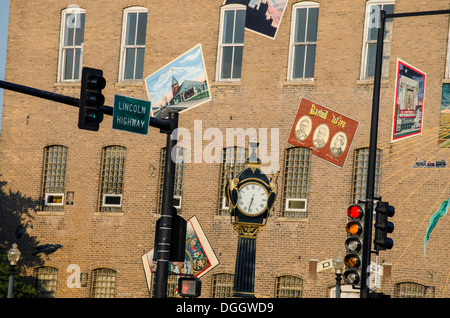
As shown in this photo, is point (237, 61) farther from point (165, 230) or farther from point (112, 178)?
point (165, 230)

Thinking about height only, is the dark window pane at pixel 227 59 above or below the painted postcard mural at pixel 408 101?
above

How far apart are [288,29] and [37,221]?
39.8ft

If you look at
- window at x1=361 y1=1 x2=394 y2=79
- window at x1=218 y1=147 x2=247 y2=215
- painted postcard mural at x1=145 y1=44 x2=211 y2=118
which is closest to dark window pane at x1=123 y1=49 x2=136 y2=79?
painted postcard mural at x1=145 y1=44 x2=211 y2=118

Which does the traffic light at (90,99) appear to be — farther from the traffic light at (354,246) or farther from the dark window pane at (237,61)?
the dark window pane at (237,61)

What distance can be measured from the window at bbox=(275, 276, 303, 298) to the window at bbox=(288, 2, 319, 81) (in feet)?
23.1

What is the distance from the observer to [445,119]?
26672 millimetres

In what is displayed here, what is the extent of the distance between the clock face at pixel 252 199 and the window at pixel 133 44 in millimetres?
12052

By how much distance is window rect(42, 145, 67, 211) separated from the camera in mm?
31906

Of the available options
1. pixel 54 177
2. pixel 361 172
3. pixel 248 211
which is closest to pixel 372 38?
pixel 361 172

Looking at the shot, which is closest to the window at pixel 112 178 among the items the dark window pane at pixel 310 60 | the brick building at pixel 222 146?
the brick building at pixel 222 146

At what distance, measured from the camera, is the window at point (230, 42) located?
30016 millimetres

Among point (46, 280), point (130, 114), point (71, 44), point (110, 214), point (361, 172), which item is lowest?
point (46, 280)

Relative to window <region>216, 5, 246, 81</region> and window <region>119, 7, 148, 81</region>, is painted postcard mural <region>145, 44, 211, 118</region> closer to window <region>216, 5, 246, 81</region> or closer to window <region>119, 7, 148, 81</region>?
window <region>216, 5, 246, 81</region>

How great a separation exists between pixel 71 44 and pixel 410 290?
A: 632 inches
